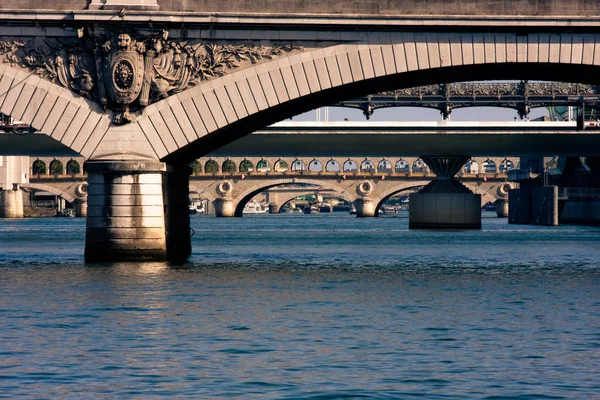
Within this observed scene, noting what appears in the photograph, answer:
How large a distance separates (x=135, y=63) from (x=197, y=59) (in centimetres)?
237

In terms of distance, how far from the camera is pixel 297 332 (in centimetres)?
2717

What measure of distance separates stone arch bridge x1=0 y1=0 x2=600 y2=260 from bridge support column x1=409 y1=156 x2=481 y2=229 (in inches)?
2643

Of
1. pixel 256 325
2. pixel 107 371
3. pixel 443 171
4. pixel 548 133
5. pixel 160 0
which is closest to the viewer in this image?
pixel 107 371

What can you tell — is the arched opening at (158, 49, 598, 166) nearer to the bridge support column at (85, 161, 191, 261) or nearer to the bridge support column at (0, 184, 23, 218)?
the bridge support column at (85, 161, 191, 261)

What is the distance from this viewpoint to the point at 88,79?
4653 cm

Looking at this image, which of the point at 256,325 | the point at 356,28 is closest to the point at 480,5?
the point at 356,28

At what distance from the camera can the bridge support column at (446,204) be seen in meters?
114

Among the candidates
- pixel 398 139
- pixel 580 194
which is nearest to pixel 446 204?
pixel 398 139

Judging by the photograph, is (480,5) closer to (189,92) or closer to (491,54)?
(491,54)

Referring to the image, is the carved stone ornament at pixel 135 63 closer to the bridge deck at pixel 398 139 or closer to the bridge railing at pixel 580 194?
the bridge deck at pixel 398 139

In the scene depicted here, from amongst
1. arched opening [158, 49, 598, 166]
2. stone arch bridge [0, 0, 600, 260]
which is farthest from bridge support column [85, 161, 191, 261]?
arched opening [158, 49, 598, 166]

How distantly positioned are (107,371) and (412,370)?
550 cm

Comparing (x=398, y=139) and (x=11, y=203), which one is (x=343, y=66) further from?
(x=11, y=203)

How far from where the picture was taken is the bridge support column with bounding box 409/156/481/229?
114 meters
